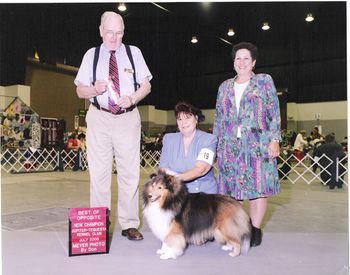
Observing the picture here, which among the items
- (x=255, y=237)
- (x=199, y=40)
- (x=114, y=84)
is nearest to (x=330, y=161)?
(x=255, y=237)

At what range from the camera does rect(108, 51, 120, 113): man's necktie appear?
8.17ft

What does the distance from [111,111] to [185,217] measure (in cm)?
89

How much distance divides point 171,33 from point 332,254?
13779mm

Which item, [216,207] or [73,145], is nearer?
[216,207]

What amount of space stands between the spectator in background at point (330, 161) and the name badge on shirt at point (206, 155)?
4942mm

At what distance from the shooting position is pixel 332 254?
236 centimetres

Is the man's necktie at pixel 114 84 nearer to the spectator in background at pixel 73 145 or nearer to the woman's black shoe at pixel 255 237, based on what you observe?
the woman's black shoe at pixel 255 237

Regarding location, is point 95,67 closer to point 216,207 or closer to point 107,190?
point 107,190

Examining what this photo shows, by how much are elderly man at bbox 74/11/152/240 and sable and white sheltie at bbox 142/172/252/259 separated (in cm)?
43

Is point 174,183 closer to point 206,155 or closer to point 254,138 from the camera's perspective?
point 206,155

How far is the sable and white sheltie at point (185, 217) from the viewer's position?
2191 mm

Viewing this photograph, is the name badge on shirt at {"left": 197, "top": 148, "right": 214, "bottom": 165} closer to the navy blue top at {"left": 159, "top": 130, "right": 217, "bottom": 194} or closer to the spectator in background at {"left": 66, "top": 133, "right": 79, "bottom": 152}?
the navy blue top at {"left": 159, "top": 130, "right": 217, "bottom": 194}

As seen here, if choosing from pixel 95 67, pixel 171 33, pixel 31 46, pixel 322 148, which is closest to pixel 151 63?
pixel 171 33

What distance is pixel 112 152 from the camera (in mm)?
2613
